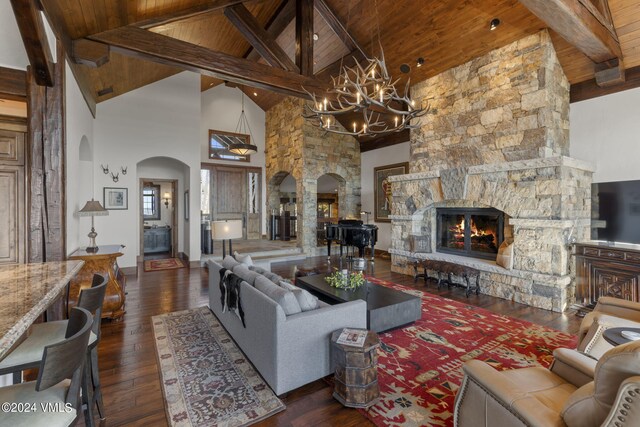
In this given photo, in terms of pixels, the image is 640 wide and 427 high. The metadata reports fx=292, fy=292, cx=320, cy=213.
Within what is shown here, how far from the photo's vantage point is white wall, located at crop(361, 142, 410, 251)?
8.20 metres

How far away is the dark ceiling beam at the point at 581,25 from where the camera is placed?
10.3ft

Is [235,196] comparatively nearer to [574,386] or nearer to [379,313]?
[379,313]

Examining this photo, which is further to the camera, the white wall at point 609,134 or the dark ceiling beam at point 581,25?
the white wall at point 609,134

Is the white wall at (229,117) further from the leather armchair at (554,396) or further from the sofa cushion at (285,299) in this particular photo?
the leather armchair at (554,396)

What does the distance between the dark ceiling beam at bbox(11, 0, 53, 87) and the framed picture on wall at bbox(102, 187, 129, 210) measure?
3.84 meters

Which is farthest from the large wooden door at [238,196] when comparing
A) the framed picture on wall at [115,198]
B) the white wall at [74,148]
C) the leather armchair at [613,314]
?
the leather armchair at [613,314]

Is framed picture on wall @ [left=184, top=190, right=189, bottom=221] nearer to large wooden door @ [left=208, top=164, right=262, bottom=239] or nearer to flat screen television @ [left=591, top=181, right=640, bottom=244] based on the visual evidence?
large wooden door @ [left=208, top=164, right=262, bottom=239]

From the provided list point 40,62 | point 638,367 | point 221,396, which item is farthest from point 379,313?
point 40,62

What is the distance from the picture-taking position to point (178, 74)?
7180 millimetres

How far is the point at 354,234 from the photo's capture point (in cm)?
753

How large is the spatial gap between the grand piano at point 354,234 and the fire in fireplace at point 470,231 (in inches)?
67.2

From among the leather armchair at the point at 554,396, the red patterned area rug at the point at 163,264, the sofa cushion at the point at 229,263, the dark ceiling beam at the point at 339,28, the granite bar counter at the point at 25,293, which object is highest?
the dark ceiling beam at the point at 339,28

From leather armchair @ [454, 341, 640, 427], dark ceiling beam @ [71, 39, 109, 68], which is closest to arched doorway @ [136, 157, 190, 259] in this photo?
dark ceiling beam @ [71, 39, 109, 68]

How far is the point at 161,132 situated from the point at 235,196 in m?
3.70
